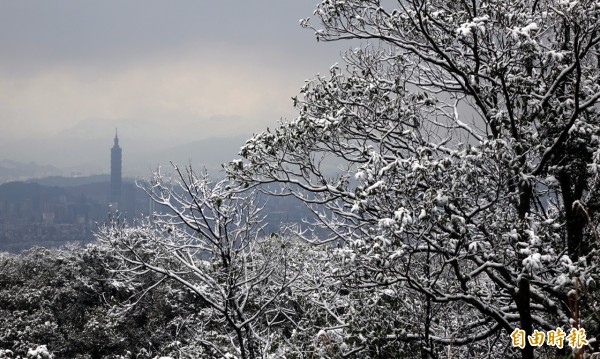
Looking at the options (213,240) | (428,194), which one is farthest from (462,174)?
(213,240)

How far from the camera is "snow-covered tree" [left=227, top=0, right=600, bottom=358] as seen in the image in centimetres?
561

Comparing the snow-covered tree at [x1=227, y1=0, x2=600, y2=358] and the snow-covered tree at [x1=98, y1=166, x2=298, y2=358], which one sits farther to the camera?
the snow-covered tree at [x1=98, y1=166, x2=298, y2=358]

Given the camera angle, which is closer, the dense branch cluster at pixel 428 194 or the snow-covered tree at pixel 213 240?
the dense branch cluster at pixel 428 194

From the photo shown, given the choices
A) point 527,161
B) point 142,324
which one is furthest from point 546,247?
point 142,324

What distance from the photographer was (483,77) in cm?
679

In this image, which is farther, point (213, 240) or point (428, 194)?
point (213, 240)

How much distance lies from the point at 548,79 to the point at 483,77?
787 mm

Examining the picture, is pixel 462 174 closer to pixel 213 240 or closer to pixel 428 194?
pixel 428 194

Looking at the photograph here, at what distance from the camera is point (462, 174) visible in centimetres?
579

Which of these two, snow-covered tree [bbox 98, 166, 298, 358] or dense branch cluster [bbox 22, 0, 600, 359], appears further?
snow-covered tree [bbox 98, 166, 298, 358]

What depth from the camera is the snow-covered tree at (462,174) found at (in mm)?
5613

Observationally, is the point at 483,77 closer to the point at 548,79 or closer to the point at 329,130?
the point at 548,79

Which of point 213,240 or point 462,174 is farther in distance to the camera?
point 213,240

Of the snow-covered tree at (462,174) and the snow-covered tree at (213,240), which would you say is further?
the snow-covered tree at (213,240)
